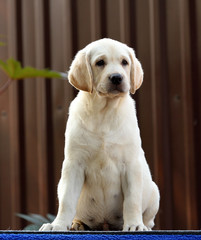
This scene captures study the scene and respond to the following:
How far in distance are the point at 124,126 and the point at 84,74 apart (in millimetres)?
380

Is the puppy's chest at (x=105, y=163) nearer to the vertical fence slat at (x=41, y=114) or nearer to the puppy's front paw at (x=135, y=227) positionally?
the puppy's front paw at (x=135, y=227)

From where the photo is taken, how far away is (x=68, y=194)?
3.23m

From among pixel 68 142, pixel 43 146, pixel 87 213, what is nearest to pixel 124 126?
pixel 68 142

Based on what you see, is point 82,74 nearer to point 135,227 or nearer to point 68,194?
point 68,194

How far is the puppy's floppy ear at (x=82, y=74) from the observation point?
3330mm

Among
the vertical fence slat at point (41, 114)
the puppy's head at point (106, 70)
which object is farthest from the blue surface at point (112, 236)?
the vertical fence slat at point (41, 114)

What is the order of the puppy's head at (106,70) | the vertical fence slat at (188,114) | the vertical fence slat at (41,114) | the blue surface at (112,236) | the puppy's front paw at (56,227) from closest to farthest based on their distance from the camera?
the blue surface at (112,236) < the puppy's front paw at (56,227) < the puppy's head at (106,70) < the vertical fence slat at (188,114) < the vertical fence slat at (41,114)

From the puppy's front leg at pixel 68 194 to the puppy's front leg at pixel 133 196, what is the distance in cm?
26

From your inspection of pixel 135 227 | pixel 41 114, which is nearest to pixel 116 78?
pixel 135 227

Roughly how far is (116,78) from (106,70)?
11 centimetres

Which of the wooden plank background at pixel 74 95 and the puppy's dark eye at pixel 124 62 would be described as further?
the wooden plank background at pixel 74 95

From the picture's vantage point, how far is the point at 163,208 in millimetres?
5688

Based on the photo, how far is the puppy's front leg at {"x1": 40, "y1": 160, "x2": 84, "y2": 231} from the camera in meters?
→ 3.16

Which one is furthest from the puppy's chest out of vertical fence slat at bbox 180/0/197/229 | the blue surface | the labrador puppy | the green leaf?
vertical fence slat at bbox 180/0/197/229
